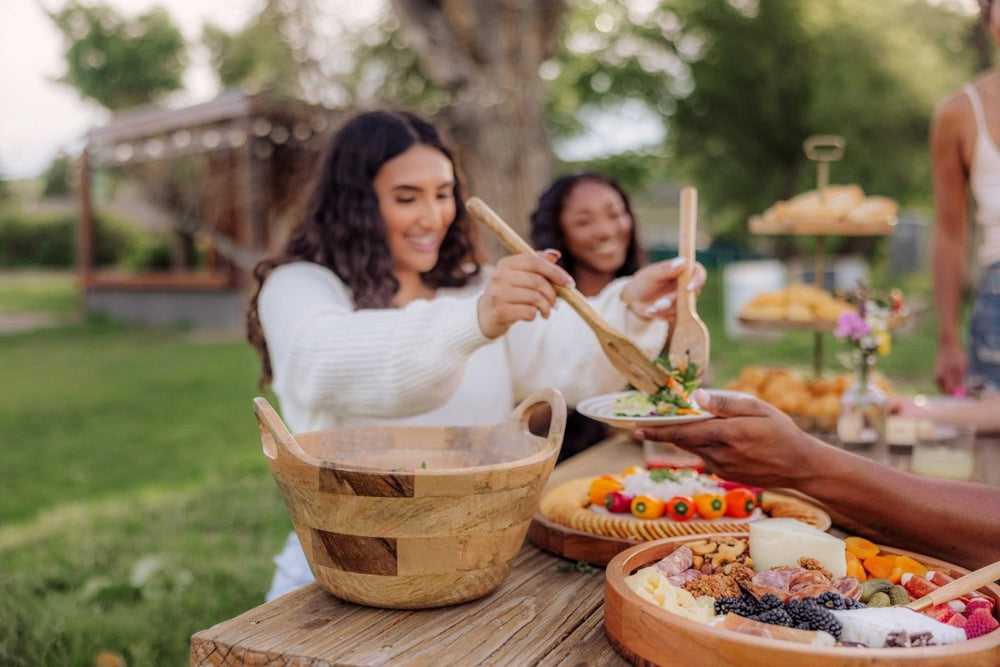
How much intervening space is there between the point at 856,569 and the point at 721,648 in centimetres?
42

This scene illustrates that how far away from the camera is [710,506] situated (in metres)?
1.81

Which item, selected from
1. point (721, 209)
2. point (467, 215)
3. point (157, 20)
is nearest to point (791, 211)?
point (467, 215)

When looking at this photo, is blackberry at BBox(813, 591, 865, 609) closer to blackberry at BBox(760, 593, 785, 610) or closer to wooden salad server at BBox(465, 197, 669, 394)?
blackberry at BBox(760, 593, 785, 610)

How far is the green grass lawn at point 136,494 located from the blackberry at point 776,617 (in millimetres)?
2578

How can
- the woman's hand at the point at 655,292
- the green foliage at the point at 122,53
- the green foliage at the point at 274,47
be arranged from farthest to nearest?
the green foliage at the point at 122,53 → the green foliage at the point at 274,47 → the woman's hand at the point at 655,292

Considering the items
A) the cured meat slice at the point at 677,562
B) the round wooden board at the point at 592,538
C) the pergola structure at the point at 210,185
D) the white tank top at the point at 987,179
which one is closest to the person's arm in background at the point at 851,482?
the round wooden board at the point at 592,538

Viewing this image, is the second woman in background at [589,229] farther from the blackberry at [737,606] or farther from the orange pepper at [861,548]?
the blackberry at [737,606]

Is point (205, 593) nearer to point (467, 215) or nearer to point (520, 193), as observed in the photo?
point (467, 215)

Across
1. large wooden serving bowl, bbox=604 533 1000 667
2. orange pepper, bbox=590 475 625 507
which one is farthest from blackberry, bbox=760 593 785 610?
orange pepper, bbox=590 475 625 507

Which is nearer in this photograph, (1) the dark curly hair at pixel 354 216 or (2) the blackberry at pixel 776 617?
(2) the blackberry at pixel 776 617

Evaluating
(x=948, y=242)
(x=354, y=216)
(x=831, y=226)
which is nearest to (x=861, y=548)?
(x=354, y=216)

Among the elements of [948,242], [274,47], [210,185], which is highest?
[274,47]

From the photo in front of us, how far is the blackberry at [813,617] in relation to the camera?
1201 millimetres

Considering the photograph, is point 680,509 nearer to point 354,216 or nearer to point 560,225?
point 354,216
